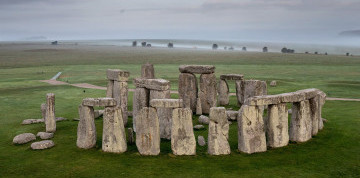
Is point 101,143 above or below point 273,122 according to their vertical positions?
below

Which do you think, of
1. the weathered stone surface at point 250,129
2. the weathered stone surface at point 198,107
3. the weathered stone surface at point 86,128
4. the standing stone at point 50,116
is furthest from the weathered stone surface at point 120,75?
the weathered stone surface at point 250,129

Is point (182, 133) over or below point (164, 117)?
below

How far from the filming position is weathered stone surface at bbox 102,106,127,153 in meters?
14.0

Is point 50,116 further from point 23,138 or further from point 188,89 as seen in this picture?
point 188,89

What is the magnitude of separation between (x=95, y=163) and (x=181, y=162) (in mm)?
3130

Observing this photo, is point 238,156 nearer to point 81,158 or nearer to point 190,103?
point 81,158

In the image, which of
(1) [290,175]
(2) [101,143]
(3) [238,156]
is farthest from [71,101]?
(1) [290,175]

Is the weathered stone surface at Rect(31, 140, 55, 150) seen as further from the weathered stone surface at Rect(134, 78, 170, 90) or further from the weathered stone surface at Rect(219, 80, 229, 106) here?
the weathered stone surface at Rect(219, 80, 229, 106)

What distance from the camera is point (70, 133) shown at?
17.4 meters

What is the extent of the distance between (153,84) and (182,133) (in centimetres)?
393

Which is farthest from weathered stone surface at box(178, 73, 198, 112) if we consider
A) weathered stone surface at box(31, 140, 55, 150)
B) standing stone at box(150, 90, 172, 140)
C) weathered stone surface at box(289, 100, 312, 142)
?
weathered stone surface at box(31, 140, 55, 150)

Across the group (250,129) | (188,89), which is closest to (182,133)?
(250,129)

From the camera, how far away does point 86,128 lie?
1462 cm

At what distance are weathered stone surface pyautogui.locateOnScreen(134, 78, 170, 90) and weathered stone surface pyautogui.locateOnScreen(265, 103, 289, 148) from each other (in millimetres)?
4747
